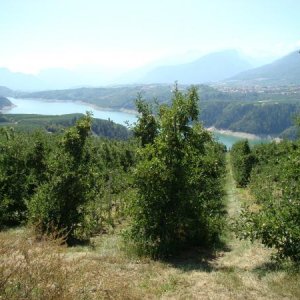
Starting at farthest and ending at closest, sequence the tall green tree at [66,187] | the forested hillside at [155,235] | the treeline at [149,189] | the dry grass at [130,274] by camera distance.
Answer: the tall green tree at [66,187], the treeline at [149,189], the forested hillside at [155,235], the dry grass at [130,274]

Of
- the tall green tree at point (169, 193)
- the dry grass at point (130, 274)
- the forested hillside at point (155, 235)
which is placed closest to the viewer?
the dry grass at point (130, 274)

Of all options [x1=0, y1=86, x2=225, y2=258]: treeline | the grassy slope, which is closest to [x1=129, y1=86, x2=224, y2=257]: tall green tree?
[x1=0, y1=86, x2=225, y2=258]: treeline

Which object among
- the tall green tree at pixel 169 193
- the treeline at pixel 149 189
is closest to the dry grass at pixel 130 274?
the tall green tree at pixel 169 193

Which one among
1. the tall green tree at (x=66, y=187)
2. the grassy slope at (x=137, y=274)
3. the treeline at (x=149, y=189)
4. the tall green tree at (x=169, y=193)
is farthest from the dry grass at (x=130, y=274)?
the tall green tree at (x=66, y=187)

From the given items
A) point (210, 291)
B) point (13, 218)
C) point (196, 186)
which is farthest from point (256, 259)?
point (13, 218)

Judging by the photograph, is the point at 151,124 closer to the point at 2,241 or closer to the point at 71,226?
the point at 71,226

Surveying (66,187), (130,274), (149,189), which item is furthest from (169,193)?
(66,187)

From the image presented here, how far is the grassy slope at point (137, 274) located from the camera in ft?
24.1

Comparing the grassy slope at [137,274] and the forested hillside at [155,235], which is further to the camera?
the forested hillside at [155,235]

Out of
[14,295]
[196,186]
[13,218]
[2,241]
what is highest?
[2,241]

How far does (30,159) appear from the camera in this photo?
96.5 feet

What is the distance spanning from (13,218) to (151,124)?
11.4m

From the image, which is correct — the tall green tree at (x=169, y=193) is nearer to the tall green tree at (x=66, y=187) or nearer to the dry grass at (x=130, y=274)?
A: the dry grass at (x=130, y=274)

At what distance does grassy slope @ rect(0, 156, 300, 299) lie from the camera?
24.1 ft
